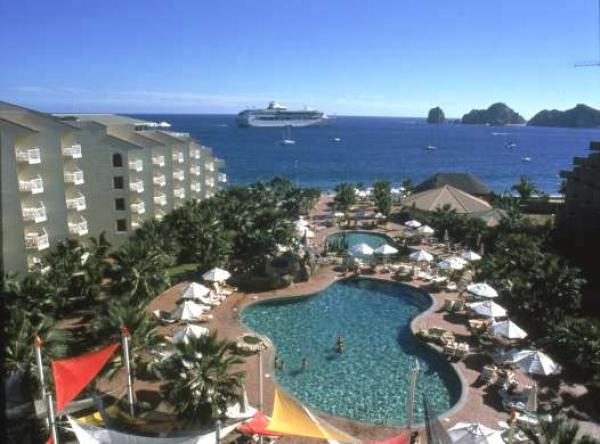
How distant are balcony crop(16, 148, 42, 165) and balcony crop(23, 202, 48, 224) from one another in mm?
3094

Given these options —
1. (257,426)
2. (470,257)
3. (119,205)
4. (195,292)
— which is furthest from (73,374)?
(470,257)

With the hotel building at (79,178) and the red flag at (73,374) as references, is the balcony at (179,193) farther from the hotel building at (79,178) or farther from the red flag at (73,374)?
the red flag at (73,374)

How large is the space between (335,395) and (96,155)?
30589mm

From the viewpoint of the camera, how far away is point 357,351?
92.0 feet

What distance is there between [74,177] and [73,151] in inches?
79.9

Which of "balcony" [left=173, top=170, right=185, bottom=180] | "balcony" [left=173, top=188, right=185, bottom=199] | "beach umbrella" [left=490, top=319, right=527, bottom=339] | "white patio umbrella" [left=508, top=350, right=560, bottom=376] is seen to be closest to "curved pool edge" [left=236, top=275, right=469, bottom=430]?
"white patio umbrella" [left=508, top=350, right=560, bottom=376]

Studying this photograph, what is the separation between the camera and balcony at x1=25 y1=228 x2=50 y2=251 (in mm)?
34938

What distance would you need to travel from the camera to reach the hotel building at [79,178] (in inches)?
1309

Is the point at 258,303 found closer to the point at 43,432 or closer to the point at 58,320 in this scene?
the point at 58,320

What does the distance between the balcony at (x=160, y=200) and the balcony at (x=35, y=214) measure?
15.2m

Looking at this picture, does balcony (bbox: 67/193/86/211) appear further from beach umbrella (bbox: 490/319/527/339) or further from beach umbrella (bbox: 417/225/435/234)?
beach umbrella (bbox: 490/319/527/339)

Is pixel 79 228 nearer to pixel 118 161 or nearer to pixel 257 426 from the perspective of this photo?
pixel 118 161

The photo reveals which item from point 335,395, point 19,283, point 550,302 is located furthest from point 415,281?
point 19,283

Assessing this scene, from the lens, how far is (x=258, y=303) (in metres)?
34.9
